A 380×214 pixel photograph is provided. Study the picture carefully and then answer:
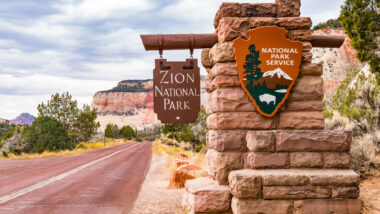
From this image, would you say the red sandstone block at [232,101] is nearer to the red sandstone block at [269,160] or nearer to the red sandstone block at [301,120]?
the red sandstone block at [301,120]

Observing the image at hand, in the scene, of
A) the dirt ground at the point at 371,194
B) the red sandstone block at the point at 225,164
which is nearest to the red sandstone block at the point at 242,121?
the red sandstone block at the point at 225,164

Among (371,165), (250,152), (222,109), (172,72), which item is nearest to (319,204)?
(250,152)

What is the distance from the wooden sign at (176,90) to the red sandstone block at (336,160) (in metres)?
1.97

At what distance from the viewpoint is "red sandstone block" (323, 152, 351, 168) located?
13.5ft

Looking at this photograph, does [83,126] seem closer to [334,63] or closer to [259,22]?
[259,22]

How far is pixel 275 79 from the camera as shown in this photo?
14.2 ft

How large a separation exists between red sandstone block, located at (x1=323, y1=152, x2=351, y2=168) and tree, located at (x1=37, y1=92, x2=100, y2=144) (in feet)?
103

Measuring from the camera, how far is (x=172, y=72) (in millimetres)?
4734

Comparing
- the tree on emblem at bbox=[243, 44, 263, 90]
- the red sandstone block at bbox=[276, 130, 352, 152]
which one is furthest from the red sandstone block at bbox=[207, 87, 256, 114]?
the red sandstone block at bbox=[276, 130, 352, 152]

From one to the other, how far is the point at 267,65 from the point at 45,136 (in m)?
23.5

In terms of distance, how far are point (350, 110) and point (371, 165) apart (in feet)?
11.3

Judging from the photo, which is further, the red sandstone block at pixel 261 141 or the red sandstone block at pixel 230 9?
the red sandstone block at pixel 230 9

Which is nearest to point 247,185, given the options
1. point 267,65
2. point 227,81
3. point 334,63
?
point 227,81

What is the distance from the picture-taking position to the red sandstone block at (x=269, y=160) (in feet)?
13.2
